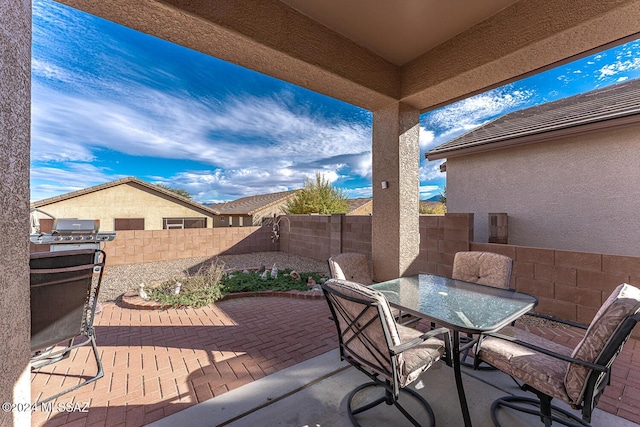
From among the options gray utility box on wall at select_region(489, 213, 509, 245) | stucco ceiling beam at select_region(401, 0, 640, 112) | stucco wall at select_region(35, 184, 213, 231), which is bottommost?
gray utility box on wall at select_region(489, 213, 509, 245)

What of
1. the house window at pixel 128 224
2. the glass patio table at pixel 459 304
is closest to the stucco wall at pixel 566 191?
the glass patio table at pixel 459 304

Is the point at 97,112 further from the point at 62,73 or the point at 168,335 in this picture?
the point at 168,335

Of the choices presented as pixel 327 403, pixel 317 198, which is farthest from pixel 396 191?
pixel 317 198

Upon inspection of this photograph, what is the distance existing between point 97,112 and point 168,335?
1600 cm

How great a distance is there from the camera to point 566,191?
5.74 metres

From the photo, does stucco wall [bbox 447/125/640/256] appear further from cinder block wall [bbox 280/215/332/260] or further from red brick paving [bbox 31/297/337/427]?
red brick paving [bbox 31/297/337/427]

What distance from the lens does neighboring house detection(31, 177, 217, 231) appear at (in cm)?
1446

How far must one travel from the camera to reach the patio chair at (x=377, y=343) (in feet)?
5.51

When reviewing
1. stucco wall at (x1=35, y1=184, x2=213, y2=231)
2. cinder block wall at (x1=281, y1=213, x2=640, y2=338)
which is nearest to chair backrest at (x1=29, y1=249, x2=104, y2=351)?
cinder block wall at (x1=281, y1=213, x2=640, y2=338)

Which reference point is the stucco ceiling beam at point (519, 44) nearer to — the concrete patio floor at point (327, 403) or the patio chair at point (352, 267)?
the patio chair at point (352, 267)

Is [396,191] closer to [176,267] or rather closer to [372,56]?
[372,56]

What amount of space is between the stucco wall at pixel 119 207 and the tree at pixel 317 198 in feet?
35.0

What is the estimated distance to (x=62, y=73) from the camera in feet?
32.4

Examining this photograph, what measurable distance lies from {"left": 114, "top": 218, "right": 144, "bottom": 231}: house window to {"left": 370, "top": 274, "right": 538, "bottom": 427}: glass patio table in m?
17.8
